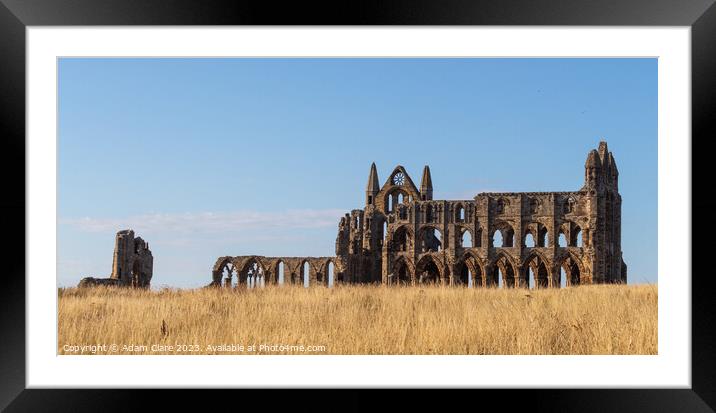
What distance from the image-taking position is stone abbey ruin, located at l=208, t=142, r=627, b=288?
40562mm

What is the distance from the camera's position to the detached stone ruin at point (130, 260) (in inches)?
1459

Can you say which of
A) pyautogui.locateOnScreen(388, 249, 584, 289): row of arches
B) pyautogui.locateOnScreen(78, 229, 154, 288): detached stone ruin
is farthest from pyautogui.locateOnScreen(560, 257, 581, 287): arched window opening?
pyautogui.locateOnScreen(78, 229, 154, 288): detached stone ruin

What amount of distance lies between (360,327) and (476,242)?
32752 millimetres

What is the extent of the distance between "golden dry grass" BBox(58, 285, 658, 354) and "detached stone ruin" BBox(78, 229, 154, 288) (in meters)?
23.0

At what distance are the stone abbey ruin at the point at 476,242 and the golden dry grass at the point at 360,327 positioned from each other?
84.9 ft

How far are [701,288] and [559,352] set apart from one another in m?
2.24

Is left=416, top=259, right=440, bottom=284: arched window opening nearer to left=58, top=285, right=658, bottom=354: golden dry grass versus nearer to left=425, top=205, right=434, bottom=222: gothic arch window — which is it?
left=425, top=205, right=434, bottom=222: gothic arch window
